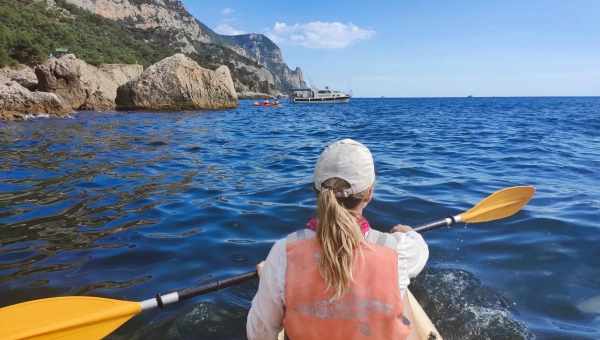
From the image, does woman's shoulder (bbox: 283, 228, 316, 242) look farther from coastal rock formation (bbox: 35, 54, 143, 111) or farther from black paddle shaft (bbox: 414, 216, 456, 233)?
coastal rock formation (bbox: 35, 54, 143, 111)

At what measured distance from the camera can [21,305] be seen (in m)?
→ 2.91

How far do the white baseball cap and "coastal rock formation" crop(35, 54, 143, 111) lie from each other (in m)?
31.0

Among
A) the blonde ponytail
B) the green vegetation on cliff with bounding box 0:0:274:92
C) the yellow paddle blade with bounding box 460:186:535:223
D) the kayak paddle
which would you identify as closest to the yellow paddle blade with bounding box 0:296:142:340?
the kayak paddle

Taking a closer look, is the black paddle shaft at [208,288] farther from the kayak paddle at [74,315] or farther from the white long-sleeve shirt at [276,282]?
the white long-sleeve shirt at [276,282]

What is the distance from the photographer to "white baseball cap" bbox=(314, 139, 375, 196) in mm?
2076

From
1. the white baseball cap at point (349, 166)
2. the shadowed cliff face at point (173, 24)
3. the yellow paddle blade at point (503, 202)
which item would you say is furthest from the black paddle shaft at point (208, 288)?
the shadowed cliff face at point (173, 24)

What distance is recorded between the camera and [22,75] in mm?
30672

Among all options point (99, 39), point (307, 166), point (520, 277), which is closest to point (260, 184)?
point (307, 166)

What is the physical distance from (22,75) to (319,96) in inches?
1794

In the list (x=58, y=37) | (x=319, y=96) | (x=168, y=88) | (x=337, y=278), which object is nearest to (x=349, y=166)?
(x=337, y=278)

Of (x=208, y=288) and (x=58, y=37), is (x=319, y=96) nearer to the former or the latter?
(x=58, y=37)

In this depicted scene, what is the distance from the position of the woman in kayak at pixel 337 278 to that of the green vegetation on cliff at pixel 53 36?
36706mm

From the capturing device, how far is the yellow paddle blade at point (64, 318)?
273 centimetres

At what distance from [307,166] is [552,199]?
17.8 ft
